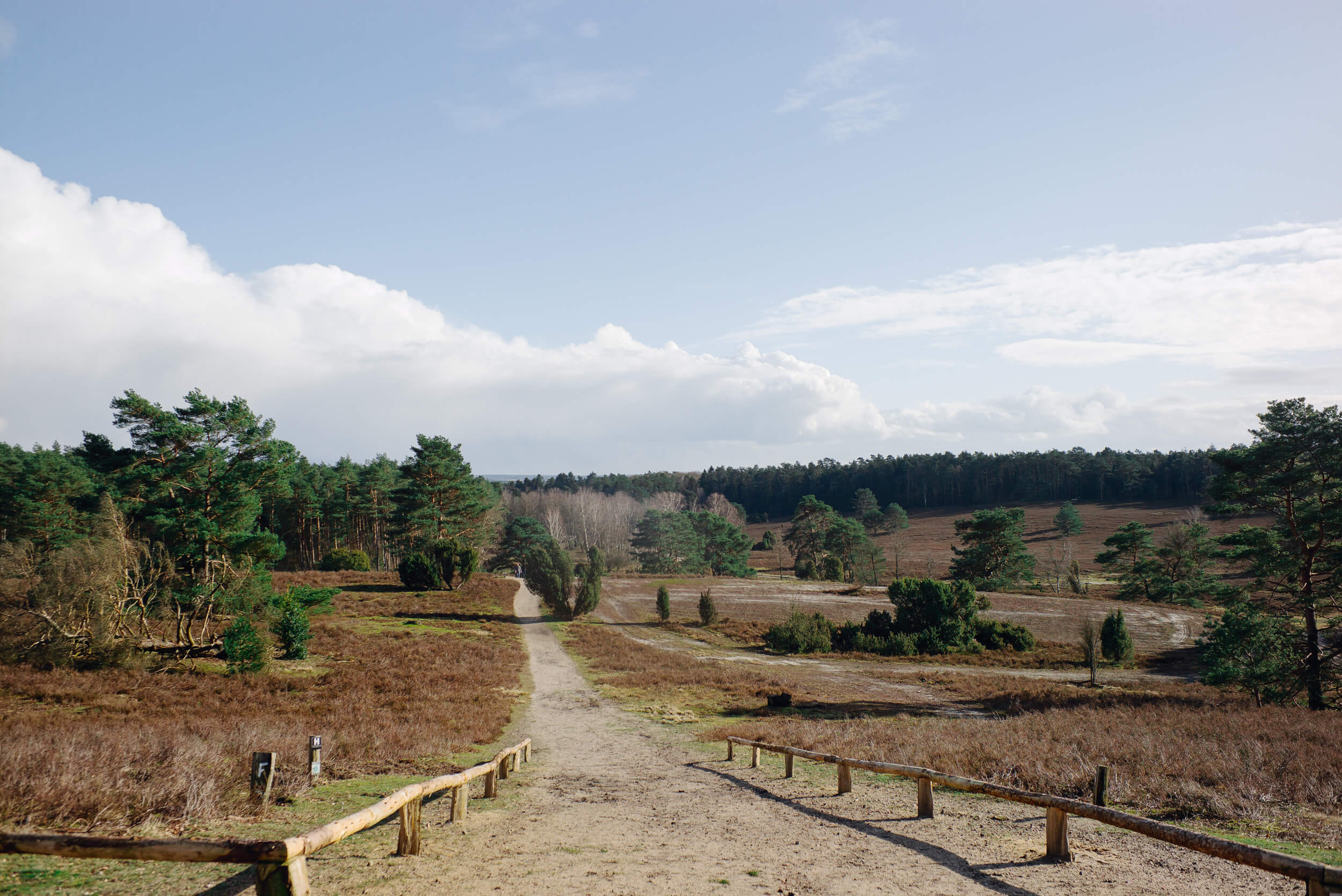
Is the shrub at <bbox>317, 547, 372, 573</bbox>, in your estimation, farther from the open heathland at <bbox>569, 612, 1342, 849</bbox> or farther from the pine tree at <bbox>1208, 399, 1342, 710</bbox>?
the pine tree at <bbox>1208, 399, 1342, 710</bbox>

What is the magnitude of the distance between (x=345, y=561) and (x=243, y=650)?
44.1 meters

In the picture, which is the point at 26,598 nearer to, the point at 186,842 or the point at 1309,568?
the point at 186,842

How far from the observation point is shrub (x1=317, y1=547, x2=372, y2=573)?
2532 inches

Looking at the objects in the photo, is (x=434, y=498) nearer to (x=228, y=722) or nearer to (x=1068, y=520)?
(x=228, y=722)

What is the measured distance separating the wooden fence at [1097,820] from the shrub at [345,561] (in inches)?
2466

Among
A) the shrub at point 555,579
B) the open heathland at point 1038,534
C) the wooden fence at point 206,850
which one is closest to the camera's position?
the wooden fence at point 206,850

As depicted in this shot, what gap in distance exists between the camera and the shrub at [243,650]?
77.4 ft

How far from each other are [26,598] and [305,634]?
8.74m

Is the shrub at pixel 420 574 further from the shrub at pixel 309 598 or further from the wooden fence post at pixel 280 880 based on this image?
the wooden fence post at pixel 280 880

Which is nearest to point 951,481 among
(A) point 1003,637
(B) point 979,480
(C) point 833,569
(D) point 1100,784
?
(B) point 979,480

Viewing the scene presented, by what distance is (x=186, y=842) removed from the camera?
165 inches

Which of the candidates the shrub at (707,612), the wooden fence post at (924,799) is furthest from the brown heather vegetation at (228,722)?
the shrub at (707,612)

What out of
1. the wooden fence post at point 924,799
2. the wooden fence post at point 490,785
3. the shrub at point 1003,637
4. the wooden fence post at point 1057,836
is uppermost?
the wooden fence post at point 1057,836

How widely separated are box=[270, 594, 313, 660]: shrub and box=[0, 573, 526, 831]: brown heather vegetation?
67 cm
